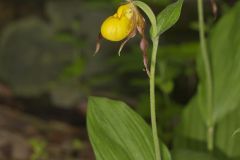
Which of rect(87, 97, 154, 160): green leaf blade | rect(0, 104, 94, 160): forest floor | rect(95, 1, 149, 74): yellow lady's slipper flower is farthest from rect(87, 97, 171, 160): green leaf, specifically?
rect(0, 104, 94, 160): forest floor

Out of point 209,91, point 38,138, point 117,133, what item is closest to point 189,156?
point 117,133

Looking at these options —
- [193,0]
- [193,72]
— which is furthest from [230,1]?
[193,72]

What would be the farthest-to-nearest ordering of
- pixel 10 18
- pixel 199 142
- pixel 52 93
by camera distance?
pixel 10 18 → pixel 52 93 → pixel 199 142

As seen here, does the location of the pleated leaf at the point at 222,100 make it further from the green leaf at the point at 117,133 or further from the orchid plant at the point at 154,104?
the green leaf at the point at 117,133

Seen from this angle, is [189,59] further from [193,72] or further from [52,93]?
[52,93]

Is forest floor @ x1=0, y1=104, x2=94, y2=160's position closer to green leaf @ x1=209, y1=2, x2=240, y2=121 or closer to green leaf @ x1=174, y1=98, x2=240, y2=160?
green leaf @ x1=174, y1=98, x2=240, y2=160

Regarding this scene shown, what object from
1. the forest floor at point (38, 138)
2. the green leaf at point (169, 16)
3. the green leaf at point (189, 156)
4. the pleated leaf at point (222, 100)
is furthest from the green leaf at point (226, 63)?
the forest floor at point (38, 138)

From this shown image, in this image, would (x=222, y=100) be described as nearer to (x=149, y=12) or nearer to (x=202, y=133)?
(x=202, y=133)
